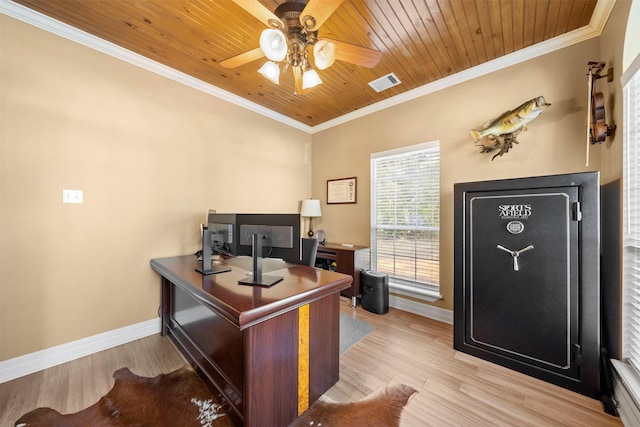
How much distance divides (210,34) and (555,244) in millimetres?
3356

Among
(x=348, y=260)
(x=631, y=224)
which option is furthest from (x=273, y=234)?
(x=631, y=224)

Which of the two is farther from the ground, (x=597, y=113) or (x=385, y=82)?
(x=385, y=82)

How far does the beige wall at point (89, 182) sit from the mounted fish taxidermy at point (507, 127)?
121 inches

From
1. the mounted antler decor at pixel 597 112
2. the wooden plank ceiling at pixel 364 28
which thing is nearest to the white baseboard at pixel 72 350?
the wooden plank ceiling at pixel 364 28

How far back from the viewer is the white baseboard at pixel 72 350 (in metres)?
1.86

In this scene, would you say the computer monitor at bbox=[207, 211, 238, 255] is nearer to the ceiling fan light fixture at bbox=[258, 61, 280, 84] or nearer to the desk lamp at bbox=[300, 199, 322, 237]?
the ceiling fan light fixture at bbox=[258, 61, 280, 84]

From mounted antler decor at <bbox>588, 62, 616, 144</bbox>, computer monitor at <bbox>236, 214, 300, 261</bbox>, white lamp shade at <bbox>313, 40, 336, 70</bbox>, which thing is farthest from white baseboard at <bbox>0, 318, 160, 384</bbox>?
mounted antler decor at <bbox>588, 62, 616, 144</bbox>

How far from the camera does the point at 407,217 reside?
319cm

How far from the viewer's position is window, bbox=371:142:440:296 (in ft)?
9.68

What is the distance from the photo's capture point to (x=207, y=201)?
2.99 metres

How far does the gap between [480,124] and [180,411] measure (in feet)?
12.1

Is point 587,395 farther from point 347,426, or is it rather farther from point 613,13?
point 613,13

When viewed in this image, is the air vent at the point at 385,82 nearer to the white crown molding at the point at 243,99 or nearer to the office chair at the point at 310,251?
the white crown molding at the point at 243,99

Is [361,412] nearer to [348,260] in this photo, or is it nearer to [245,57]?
[348,260]
